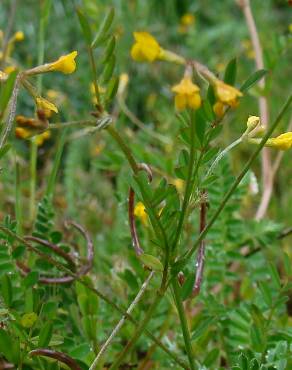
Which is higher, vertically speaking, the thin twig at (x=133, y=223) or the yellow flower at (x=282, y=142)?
the yellow flower at (x=282, y=142)

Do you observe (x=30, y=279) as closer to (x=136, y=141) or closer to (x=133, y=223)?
(x=133, y=223)

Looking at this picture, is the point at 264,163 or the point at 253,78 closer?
the point at 253,78

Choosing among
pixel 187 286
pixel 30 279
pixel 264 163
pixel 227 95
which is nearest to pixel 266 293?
pixel 187 286

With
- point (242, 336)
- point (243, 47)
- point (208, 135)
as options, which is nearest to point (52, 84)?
point (243, 47)

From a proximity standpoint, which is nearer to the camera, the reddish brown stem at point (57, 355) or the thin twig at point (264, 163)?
the reddish brown stem at point (57, 355)

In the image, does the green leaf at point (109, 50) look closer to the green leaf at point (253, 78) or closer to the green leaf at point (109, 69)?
the green leaf at point (109, 69)

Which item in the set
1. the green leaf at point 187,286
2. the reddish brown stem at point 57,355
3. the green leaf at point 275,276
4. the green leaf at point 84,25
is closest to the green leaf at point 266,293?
the green leaf at point 275,276

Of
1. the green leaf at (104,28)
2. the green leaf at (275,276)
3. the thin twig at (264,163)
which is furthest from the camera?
the thin twig at (264,163)
